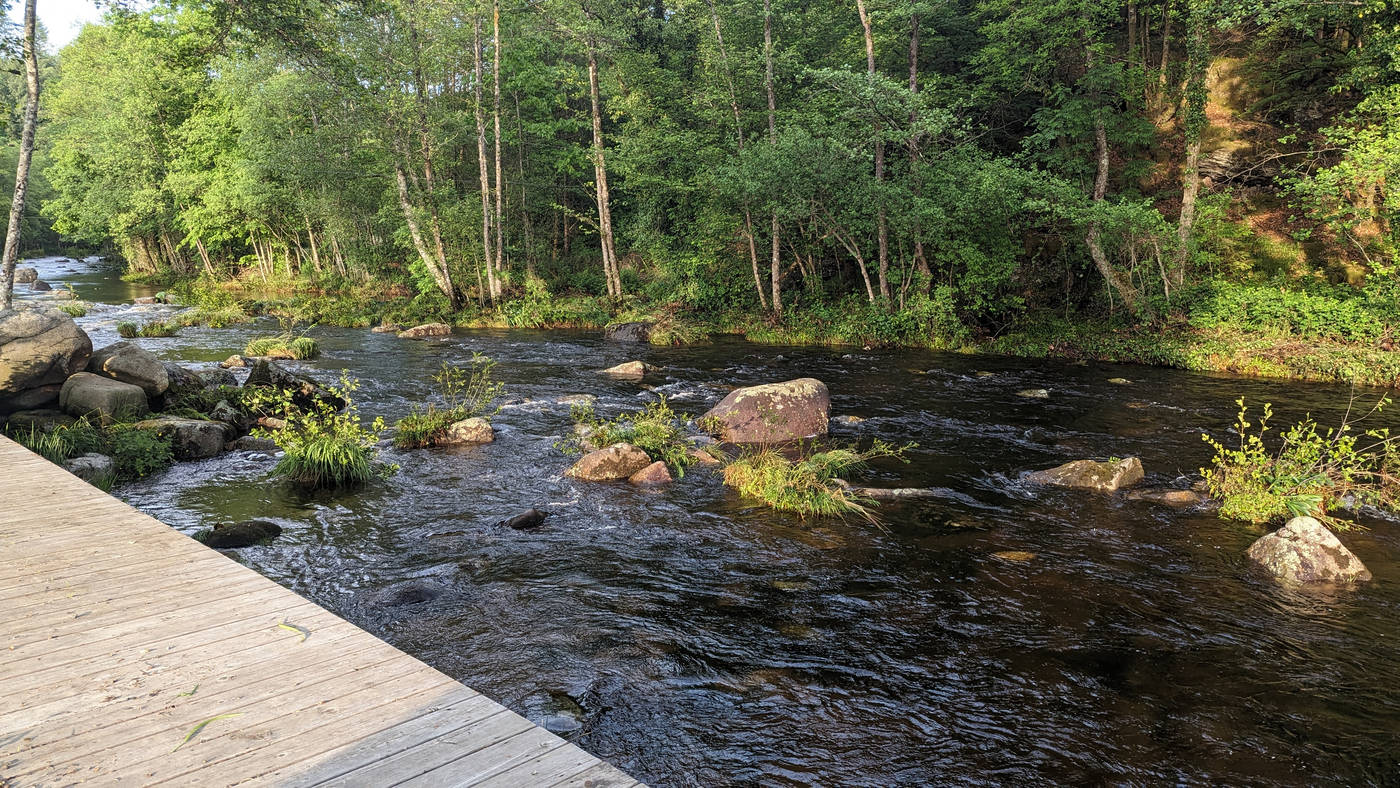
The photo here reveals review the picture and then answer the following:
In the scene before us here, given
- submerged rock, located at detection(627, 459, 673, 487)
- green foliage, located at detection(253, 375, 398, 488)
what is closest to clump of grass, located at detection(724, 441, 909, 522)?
submerged rock, located at detection(627, 459, 673, 487)

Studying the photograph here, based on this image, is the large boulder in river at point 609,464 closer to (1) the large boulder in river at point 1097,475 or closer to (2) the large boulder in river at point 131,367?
(1) the large boulder in river at point 1097,475

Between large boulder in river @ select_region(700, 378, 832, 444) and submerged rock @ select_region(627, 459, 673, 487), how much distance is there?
2263mm

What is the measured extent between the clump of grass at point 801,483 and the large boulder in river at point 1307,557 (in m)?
4.19

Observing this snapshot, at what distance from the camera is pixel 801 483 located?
9.95m

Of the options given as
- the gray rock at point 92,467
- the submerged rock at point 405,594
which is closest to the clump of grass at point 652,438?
the submerged rock at point 405,594

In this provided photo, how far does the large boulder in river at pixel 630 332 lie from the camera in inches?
1016

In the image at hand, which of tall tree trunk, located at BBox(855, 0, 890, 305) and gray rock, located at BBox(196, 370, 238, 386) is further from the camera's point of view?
tall tree trunk, located at BBox(855, 0, 890, 305)

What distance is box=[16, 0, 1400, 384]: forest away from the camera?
60.0 ft

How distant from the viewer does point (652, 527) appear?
9219 mm

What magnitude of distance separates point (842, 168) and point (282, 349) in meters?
17.4

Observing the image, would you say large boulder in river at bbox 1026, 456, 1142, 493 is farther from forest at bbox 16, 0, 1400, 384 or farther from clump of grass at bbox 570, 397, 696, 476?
forest at bbox 16, 0, 1400, 384

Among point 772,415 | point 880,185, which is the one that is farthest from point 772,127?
point 772,415

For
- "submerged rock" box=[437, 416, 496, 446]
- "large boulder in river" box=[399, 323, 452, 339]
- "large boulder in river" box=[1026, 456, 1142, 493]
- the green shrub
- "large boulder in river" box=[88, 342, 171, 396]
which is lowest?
"large boulder in river" box=[1026, 456, 1142, 493]

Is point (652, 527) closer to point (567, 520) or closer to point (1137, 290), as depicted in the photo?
point (567, 520)
